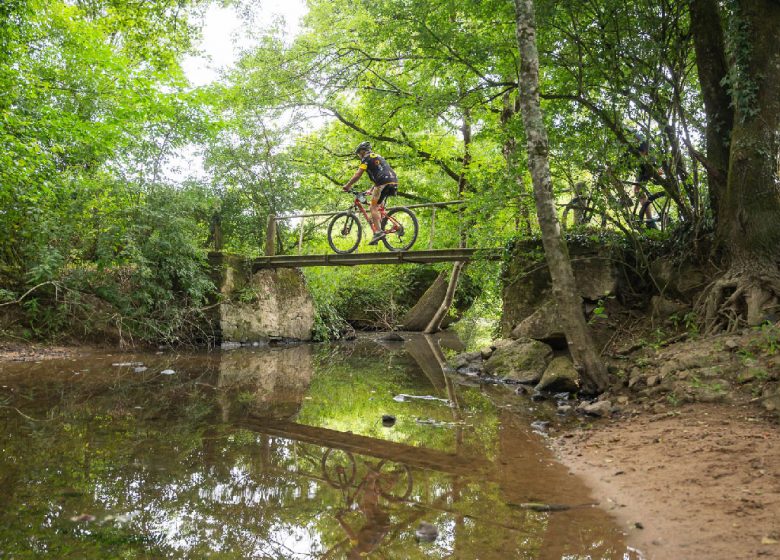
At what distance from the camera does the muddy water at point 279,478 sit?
256 cm

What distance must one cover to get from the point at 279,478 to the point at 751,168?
20.0 feet

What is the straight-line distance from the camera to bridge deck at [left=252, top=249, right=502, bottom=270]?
32.3 ft

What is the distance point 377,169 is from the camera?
10.1 metres

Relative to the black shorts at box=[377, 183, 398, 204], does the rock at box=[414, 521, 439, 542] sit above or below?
below

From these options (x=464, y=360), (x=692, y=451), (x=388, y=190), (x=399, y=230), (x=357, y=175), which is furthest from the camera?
(x=399, y=230)

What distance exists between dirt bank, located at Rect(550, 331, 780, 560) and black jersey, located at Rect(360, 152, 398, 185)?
5.68 metres

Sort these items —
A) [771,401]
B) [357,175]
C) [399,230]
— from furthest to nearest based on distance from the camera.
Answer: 1. [399,230]
2. [357,175]
3. [771,401]

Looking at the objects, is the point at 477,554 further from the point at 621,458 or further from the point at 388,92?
the point at 388,92

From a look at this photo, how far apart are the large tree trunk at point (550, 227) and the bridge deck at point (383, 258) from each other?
3.21 meters

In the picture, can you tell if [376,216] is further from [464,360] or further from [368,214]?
[464,360]

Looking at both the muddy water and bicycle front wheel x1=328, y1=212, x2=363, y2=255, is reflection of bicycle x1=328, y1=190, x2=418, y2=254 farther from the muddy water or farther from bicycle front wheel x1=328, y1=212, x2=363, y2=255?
the muddy water

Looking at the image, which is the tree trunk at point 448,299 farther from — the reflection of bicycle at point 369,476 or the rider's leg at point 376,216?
the reflection of bicycle at point 369,476

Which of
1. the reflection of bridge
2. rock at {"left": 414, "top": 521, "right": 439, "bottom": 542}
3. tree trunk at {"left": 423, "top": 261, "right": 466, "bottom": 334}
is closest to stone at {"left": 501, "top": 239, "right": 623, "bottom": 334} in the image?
tree trunk at {"left": 423, "top": 261, "right": 466, "bottom": 334}

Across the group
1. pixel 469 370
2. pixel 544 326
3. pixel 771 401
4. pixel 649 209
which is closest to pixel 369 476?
pixel 771 401
